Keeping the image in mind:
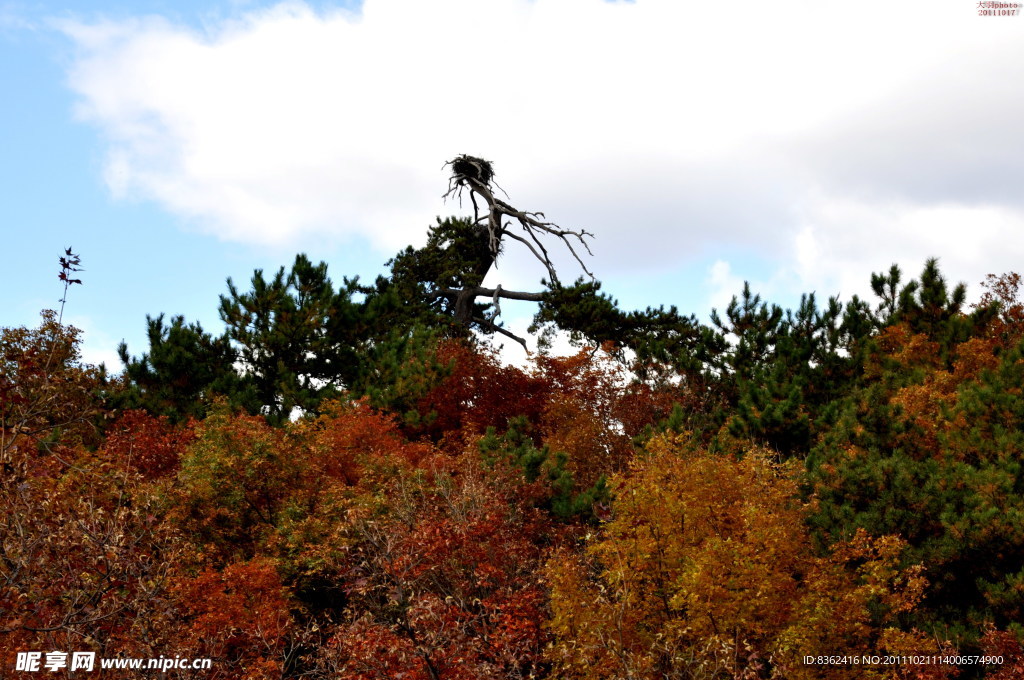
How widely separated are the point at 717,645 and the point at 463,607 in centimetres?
531

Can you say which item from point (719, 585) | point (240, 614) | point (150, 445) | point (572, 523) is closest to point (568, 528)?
point (572, 523)

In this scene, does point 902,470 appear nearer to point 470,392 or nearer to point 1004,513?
point 1004,513

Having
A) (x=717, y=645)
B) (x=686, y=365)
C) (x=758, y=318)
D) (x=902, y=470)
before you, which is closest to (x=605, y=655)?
(x=717, y=645)

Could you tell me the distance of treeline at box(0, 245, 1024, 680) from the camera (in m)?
12.0

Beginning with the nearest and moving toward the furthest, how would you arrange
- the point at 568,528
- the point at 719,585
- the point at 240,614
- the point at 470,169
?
the point at 719,585 < the point at 240,614 < the point at 568,528 < the point at 470,169

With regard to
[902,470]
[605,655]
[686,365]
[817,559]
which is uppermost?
[686,365]

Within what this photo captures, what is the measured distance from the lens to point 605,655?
48.0 ft

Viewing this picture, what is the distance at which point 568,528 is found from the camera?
1995 centimetres

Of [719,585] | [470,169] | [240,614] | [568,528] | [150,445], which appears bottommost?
[240,614]

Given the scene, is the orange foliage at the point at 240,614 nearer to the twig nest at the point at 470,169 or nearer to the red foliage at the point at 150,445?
the red foliage at the point at 150,445

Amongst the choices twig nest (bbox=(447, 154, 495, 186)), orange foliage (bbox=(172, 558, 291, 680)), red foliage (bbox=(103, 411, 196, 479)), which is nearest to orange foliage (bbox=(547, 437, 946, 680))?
orange foliage (bbox=(172, 558, 291, 680))

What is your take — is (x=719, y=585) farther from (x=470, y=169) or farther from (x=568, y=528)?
(x=470, y=169)

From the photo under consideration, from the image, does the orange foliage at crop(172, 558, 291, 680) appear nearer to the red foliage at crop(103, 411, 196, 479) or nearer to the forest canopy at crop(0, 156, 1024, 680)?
the forest canopy at crop(0, 156, 1024, 680)

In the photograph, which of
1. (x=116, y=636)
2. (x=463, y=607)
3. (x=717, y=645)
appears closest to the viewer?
(x=116, y=636)
